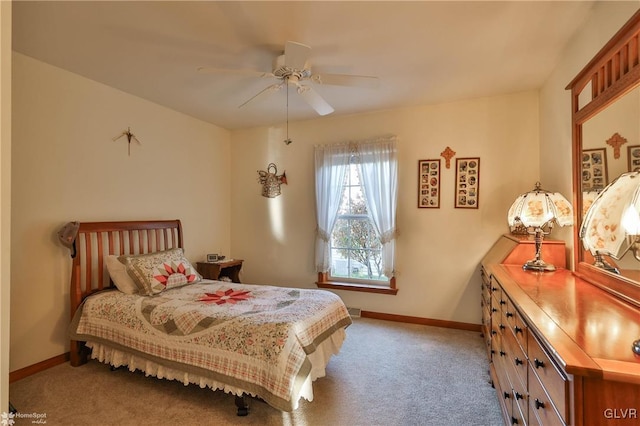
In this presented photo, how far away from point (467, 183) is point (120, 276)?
3728 mm

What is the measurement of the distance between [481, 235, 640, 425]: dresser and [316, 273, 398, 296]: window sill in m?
1.60

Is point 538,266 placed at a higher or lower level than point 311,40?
lower

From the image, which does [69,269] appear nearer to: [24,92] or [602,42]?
[24,92]

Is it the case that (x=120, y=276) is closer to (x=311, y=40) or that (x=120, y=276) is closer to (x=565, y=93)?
(x=311, y=40)

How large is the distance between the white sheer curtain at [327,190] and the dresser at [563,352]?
220cm

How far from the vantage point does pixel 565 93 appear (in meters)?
2.38

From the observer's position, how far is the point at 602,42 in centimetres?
182

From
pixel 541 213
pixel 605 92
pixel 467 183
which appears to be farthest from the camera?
pixel 467 183

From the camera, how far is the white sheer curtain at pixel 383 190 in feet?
12.0

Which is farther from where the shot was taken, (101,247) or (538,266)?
(101,247)

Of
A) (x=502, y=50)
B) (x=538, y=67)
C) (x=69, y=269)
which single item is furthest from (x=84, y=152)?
(x=538, y=67)

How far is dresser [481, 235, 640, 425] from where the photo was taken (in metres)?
0.83

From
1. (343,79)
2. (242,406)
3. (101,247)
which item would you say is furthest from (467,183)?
(101,247)

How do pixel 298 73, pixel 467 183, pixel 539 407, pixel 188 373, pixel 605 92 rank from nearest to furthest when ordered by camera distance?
pixel 539 407 → pixel 605 92 → pixel 188 373 → pixel 298 73 → pixel 467 183
